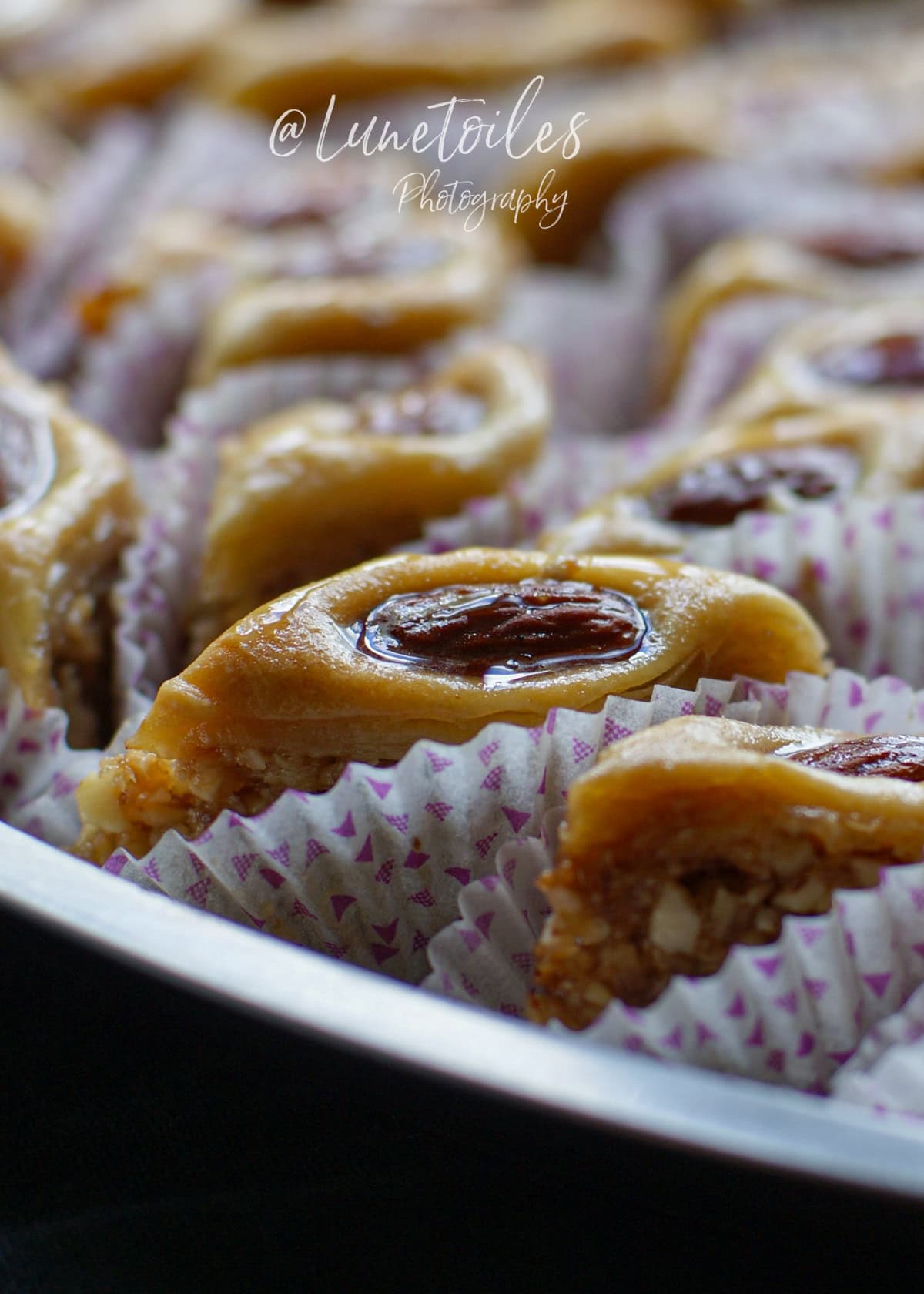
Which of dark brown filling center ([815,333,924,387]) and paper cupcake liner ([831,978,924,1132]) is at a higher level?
dark brown filling center ([815,333,924,387])

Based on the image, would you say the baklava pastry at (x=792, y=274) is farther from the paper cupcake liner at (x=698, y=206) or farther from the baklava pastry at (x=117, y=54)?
the baklava pastry at (x=117, y=54)

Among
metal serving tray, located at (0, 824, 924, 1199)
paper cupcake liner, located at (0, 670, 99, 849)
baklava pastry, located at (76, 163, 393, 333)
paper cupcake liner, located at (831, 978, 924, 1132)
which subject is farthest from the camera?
baklava pastry, located at (76, 163, 393, 333)

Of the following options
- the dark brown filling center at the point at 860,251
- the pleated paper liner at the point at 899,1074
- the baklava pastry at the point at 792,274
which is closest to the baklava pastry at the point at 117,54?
the baklava pastry at the point at 792,274

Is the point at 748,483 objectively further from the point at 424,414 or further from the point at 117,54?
the point at 117,54

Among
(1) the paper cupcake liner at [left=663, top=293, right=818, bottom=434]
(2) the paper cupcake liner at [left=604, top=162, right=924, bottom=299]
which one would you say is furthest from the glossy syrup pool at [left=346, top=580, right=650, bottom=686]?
(2) the paper cupcake liner at [left=604, top=162, right=924, bottom=299]

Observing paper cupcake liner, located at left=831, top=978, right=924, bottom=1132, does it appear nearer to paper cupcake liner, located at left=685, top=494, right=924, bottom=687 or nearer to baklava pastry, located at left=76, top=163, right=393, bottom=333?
paper cupcake liner, located at left=685, top=494, right=924, bottom=687

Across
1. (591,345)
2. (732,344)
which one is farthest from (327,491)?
(591,345)

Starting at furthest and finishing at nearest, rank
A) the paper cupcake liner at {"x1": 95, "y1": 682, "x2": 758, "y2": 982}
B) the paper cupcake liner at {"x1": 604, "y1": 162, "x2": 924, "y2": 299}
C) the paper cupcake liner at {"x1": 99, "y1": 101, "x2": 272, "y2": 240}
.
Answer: the paper cupcake liner at {"x1": 99, "y1": 101, "x2": 272, "y2": 240} → the paper cupcake liner at {"x1": 604, "y1": 162, "x2": 924, "y2": 299} → the paper cupcake liner at {"x1": 95, "y1": 682, "x2": 758, "y2": 982}
